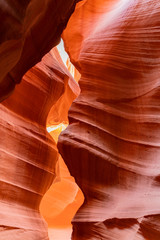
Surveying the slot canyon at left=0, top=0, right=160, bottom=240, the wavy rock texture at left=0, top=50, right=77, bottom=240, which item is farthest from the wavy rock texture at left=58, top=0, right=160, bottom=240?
the wavy rock texture at left=0, top=50, right=77, bottom=240

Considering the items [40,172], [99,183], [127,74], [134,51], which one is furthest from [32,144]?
[134,51]

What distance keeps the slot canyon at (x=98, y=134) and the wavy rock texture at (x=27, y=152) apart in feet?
0.04

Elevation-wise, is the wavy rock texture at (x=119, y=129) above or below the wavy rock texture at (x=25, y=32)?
below

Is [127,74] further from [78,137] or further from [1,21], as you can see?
[1,21]

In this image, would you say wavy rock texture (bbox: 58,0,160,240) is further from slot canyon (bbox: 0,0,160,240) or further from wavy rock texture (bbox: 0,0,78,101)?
wavy rock texture (bbox: 0,0,78,101)

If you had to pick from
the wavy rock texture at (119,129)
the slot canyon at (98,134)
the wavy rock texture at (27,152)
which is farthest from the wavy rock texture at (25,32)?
the wavy rock texture at (27,152)

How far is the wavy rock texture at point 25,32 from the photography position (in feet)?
3.99

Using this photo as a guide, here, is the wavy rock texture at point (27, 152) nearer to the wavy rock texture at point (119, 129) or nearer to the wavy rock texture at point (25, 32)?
the wavy rock texture at point (119, 129)

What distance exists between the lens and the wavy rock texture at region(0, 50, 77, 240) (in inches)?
121

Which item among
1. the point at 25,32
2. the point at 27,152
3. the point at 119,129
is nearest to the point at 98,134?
the point at 119,129

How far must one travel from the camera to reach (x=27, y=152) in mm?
3516

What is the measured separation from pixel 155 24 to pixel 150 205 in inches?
88.7

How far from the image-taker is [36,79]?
3881mm

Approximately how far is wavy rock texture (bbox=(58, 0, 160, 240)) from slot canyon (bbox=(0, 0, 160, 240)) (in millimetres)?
10
